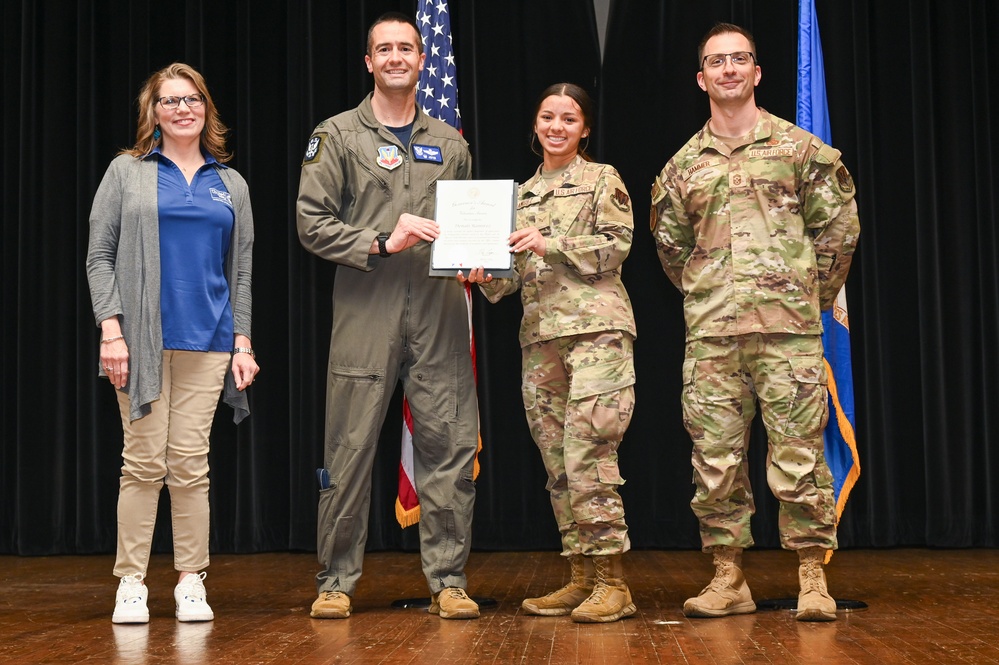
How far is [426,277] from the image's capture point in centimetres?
301

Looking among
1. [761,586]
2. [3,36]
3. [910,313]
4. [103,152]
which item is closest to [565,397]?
[761,586]

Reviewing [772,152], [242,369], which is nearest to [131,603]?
[242,369]

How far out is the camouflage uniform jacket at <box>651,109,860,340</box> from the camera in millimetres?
2879

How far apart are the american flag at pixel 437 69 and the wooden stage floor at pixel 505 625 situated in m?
1.90

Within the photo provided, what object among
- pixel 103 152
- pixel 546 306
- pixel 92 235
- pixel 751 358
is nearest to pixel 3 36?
pixel 103 152

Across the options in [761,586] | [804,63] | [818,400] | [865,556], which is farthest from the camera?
[865,556]

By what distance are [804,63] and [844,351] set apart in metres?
1.21

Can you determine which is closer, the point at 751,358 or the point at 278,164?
the point at 751,358

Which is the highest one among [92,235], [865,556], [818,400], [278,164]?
[278,164]

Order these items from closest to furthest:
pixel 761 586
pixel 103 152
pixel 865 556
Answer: pixel 761 586
pixel 865 556
pixel 103 152

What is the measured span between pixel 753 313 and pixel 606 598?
92cm

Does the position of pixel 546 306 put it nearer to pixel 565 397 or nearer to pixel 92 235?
pixel 565 397

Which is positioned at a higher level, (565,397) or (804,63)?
(804,63)

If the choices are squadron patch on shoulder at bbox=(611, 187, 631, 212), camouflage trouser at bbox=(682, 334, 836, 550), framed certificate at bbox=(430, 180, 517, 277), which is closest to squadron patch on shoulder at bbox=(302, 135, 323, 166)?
framed certificate at bbox=(430, 180, 517, 277)
